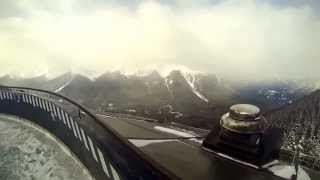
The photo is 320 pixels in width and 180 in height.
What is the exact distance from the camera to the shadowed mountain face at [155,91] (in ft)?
35.7

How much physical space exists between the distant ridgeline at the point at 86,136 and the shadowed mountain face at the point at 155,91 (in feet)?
9.64

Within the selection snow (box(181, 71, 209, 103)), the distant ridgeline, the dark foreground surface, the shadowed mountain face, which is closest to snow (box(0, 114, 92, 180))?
the distant ridgeline

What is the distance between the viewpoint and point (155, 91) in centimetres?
1159

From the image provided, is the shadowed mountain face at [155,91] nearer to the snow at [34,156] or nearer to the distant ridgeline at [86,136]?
the distant ridgeline at [86,136]

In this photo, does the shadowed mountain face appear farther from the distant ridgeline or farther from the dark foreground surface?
the dark foreground surface

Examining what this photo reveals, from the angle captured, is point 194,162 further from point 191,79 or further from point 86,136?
point 191,79

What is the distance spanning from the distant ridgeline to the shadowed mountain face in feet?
9.64

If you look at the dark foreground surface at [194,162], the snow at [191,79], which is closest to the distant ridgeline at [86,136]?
the dark foreground surface at [194,162]

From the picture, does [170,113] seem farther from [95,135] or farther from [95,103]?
[95,135]

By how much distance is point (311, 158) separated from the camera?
21.4 feet

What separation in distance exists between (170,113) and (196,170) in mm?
5457

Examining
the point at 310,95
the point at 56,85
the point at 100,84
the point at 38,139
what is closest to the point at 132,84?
the point at 100,84

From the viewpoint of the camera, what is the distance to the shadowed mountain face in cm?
1089

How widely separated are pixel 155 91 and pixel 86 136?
6.52 metres
